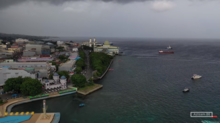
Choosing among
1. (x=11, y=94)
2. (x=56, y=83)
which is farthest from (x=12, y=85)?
(x=56, y=83)

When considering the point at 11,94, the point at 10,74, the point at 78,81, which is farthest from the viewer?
the point at 78,81

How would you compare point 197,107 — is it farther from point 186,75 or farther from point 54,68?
point 54,68

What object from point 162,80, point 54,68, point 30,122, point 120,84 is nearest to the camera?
point 30,122

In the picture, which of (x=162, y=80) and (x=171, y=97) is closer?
(x=171, y=97)

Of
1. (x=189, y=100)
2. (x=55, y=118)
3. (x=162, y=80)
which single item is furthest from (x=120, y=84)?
(x=55, y=118)

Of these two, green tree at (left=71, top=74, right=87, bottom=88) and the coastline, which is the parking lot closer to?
the coastline

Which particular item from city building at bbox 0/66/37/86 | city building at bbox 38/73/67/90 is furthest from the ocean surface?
city building at bbox 0/66/37/86

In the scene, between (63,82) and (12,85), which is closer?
(12,85)

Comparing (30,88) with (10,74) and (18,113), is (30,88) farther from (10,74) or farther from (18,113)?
(10,74)

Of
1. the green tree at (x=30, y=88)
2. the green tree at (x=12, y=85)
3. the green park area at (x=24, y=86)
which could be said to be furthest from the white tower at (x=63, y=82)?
the green tree at (x=12, y=85)

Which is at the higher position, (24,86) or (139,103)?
(24,86)

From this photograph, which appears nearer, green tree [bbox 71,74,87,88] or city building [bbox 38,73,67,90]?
city building [bbox 38,73,67,90]
